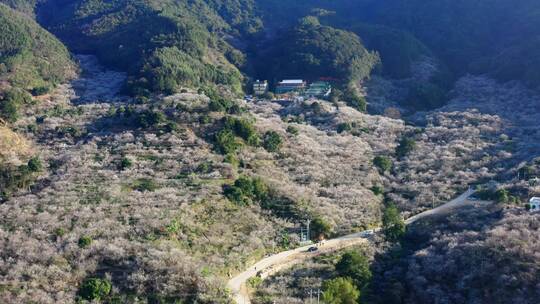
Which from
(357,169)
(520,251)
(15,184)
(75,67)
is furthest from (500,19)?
(15,184)

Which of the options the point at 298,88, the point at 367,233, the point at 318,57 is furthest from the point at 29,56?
the point at 367,233

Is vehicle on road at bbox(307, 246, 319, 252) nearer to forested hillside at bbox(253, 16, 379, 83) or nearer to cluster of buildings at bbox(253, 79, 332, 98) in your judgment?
cluster of buildings at bbox(253, 79, 332, 98)

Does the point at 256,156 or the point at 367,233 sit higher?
the point at 256,156

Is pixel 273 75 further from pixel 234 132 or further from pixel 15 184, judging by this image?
pixel 15 184

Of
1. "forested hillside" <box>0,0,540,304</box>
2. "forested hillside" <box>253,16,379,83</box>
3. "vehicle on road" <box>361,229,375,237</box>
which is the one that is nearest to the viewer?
"forested hillside" <box>0,0,540,304</box>

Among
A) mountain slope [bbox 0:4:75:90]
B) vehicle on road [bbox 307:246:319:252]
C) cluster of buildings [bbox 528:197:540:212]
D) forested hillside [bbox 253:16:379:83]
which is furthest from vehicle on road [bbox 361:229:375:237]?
mountain slope [bbox 0:4:75:90]

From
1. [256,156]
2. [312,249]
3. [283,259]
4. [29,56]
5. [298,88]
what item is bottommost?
[283,259]

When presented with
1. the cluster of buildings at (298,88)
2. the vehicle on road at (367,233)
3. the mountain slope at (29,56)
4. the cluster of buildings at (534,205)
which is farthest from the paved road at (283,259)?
the mountain slope at (29,56)

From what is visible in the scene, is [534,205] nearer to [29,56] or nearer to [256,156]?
[256,156]
